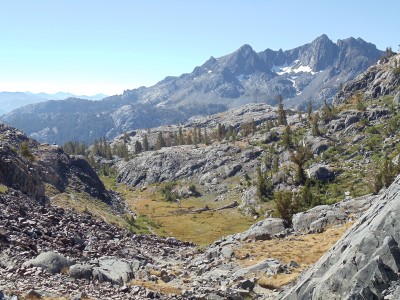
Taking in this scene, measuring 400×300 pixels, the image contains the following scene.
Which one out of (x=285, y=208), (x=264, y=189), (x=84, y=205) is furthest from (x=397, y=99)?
(x=84, y=205)

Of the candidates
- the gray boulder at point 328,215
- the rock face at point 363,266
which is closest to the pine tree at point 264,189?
the gray boulder at point 328,215

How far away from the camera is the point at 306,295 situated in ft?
70.6

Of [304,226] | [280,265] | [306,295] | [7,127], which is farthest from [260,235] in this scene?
[7,127]

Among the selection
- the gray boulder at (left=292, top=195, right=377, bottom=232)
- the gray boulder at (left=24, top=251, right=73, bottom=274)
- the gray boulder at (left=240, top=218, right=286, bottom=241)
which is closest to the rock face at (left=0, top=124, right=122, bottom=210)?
the gray boulder at (left=240, top=218, right=286, bottom=241)

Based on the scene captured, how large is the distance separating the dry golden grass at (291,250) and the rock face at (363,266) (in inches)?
426

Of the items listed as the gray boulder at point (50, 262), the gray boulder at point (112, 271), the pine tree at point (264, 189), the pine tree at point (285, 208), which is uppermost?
the gray boulder at point (50, 262)

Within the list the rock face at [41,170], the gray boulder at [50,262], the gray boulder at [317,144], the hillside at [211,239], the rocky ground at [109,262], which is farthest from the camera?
the gray boulder at [317,144]

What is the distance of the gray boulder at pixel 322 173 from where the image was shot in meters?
128

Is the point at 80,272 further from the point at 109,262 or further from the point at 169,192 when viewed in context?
the point at 169,192

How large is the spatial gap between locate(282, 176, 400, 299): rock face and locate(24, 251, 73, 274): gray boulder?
1565cm

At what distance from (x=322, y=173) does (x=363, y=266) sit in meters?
114

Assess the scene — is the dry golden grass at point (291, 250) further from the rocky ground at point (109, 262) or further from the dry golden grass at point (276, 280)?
the rocky ground at point (109, 262)

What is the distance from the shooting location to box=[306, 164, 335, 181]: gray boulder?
128 meters

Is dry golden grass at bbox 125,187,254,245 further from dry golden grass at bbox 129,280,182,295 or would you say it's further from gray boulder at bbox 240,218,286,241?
dry golden grass at bbox 129,280,182,295
